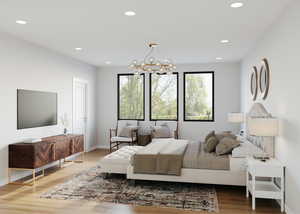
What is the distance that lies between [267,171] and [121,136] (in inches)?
187

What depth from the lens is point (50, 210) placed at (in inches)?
134

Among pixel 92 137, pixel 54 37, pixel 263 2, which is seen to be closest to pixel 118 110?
pixel 92 137

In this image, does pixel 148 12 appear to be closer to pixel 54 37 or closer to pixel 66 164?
pixel 54 37

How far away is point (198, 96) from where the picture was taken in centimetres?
784

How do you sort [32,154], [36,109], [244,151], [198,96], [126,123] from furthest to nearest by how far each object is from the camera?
1. [126,123]
2. [198,96]
3. [36,109]
4. [32,154]
5. [244,151]

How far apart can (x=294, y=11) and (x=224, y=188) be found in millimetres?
2861

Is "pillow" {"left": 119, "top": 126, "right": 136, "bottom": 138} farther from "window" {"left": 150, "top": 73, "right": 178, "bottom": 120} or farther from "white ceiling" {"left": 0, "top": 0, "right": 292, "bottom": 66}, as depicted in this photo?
"white ceiling" {"left": 0, "top": 0, "right": 292, "bottom": 66}

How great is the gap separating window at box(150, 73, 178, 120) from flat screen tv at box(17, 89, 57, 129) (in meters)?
3.13

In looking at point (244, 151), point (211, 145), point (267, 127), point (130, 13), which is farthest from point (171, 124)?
point (130, 13)

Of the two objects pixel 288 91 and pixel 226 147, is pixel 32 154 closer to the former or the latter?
pixel 226 147

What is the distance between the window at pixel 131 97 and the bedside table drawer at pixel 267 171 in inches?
200

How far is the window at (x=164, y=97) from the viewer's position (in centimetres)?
797

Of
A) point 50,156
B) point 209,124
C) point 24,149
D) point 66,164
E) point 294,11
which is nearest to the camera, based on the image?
point 294,11

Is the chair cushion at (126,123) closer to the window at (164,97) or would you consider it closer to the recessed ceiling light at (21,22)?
the window at (164,97)
